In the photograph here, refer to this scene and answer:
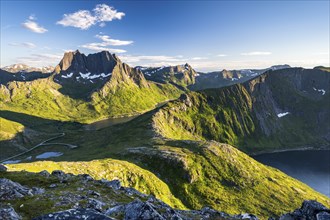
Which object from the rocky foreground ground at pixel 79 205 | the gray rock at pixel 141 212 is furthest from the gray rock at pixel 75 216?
the gray rock at pixel 141 212

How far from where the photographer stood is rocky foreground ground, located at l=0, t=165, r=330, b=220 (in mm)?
23266

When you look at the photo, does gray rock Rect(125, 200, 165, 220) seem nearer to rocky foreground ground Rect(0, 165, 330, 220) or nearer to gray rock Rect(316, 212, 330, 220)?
rocky foreground ground Rect(0, 165, 330, 220)

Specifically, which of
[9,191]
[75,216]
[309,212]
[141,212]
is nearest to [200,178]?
[309,212]

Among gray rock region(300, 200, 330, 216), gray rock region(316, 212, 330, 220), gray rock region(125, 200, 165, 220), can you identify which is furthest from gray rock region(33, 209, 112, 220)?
gray rock region(300, 200, 330, 216)

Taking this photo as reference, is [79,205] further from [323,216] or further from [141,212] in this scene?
[323,216]

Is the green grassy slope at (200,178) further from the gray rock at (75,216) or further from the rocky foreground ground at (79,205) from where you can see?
the gray rock at (75,216)

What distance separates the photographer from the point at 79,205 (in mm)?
35594

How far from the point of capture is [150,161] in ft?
552

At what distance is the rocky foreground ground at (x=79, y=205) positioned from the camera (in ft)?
76.3

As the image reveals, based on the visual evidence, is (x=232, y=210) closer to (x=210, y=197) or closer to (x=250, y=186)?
(x=210, y=197)

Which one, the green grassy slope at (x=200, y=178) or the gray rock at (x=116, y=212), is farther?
the green grassy slope at (x=200, y=178)

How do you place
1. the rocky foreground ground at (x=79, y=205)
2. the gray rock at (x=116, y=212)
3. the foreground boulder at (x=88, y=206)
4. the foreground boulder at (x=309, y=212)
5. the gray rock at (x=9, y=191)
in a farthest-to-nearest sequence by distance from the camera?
the gray rock at (x=9, y=191) < the foreground boulder at (x=309, y=212) < the gray rock at (x=116, y=212) < the rocky foreground ground at (x=79, y=205) < the foreground boulder at (x=88, y=206)

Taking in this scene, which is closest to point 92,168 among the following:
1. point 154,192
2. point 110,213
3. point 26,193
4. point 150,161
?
point 154,192

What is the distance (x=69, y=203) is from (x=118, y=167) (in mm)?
103278
